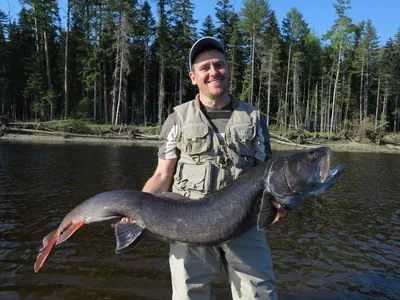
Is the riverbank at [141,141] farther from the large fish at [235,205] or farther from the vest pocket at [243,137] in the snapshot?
the large fish at [235,205]

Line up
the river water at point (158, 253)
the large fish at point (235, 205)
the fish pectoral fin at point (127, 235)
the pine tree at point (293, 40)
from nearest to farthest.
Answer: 1. the large fish at point (235, 205)
2. the fish pectoral fin at point (127, 235)
3. the river water at point (158, 253)
4. the pine tree at point (293, 40)

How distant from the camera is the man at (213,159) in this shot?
10.2 ft

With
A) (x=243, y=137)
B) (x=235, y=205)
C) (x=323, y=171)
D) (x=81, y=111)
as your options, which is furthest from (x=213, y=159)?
(x=81, y=111)

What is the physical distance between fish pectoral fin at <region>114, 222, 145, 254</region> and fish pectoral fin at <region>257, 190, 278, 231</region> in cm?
113

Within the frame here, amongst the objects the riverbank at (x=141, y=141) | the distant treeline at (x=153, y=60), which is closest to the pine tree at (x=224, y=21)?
the distant treeline at (x=153, y=60)

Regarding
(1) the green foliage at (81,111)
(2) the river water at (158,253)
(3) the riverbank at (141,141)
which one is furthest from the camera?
(1) the green foliage at (81,111)

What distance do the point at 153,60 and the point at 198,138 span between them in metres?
47.1

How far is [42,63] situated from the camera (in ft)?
144

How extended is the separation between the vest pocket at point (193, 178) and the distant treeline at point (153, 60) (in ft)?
122

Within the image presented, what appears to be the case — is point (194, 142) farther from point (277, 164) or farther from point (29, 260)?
point (29, 260)

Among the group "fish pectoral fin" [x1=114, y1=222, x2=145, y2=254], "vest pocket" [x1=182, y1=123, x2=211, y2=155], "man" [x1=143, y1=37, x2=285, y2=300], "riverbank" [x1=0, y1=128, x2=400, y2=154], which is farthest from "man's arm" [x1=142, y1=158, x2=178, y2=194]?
"riverbank" [x1=0, y1=128, x2=400, y2=154]

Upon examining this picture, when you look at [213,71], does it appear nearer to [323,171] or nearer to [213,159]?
[213,159]

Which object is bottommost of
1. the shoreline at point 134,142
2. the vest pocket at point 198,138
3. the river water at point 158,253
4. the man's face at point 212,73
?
the river water at point 158,253

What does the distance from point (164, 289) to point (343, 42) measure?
5057cm
